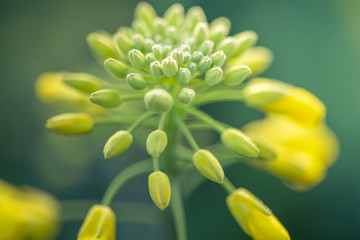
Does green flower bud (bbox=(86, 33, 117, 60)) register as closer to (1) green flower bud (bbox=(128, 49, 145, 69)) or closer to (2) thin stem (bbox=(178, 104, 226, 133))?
(1) green flower bud (bbox=(128, 49, 145, 69))

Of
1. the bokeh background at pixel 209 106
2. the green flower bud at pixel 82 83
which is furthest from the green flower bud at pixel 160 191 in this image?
the bokeh background at pixel 209 106

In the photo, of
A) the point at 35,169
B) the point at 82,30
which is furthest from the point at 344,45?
the point at 35,169

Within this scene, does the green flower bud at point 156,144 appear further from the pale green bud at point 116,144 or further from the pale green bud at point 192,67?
the pale green bud at point 192,67

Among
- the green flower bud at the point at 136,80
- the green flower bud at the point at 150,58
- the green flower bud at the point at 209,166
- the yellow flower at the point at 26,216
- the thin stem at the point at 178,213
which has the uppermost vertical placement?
the green flower bud at the point at 150,58

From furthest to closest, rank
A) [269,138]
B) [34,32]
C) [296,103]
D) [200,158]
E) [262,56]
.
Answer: [34,32], [269,138], [262,56], [296,103], [200,158]

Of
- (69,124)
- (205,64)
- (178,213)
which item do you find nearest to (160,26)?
(205,64)

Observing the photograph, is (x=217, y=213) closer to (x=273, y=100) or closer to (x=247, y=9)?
(x=273, y=100)
